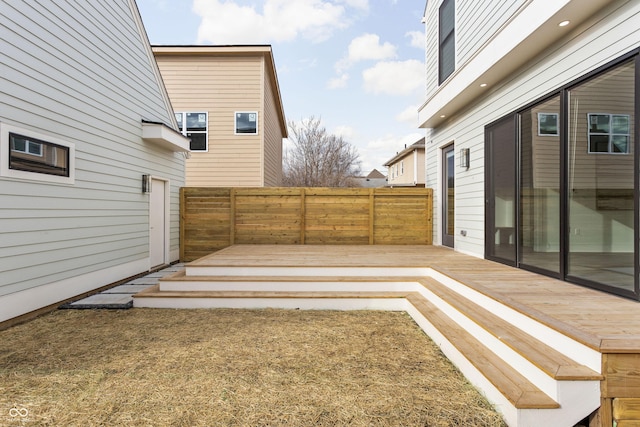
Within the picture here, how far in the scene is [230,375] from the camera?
8.25 feet

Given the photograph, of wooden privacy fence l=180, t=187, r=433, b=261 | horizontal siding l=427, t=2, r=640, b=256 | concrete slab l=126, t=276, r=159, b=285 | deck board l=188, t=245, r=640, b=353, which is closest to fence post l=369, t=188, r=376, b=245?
wooden privacy fence l=180, t=187, r=433, b=261

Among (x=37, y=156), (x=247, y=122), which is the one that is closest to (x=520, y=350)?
(x=37, y=156)

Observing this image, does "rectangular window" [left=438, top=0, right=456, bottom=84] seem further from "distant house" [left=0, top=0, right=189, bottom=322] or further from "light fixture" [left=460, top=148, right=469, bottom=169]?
"distant house" [left=0, top=0, right=189, bottom=322]

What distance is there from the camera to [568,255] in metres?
3.56

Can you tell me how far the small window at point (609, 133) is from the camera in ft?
9.75

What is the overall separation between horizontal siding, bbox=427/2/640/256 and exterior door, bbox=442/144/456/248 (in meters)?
0.16

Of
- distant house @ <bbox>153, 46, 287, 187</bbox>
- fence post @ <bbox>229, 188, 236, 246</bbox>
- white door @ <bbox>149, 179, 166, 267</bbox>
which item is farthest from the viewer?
distant house @ <bbox>153, 46, 287, 187</bbox>

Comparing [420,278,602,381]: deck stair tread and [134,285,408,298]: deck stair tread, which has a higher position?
[420,278,602,381]: deck stair tread

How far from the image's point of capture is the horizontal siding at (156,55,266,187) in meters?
9.79

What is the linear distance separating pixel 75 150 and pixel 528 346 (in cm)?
567

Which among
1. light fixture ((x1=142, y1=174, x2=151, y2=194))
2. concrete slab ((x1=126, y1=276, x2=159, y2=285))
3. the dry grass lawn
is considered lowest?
the dry grass lawn

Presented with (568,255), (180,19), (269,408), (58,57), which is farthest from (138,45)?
(568,255)

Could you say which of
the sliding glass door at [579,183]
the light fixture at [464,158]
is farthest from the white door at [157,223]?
the sliding glass door at [579,183]

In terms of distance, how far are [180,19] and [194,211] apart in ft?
21.4
